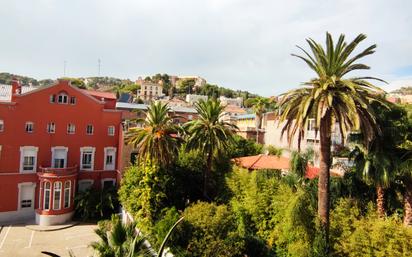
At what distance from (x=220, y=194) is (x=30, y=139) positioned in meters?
20.5

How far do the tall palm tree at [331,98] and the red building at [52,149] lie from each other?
24.6 metres

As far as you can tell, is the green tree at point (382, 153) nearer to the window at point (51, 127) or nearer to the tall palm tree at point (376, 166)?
the tall palm tree at point (376, 166)

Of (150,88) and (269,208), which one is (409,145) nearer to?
(269,208)

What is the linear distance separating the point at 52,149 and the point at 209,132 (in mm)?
18640

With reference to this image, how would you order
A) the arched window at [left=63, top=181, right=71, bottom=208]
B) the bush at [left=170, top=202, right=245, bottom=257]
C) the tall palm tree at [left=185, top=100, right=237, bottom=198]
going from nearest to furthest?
the bush at [left=170, top=202, right=245, bottom=257]
the tall palm tree at [left=185, top=100, right=237, bottom=198]
the arched window at [left=63, top=181, right=71, bottom=208]

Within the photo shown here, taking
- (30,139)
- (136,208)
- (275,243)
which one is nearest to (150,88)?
(30,139)

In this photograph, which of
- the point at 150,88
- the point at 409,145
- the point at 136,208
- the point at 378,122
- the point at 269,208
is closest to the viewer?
the point at 409,145

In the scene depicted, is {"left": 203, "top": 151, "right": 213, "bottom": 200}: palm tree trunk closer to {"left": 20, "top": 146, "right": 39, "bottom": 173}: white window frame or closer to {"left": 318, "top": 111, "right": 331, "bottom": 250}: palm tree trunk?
{"left": 318, "top": 111, "right": 331, "bottom": 250}: palm tree trunk

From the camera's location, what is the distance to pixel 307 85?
14828 mm

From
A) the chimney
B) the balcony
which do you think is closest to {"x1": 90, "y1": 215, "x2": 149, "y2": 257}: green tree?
the balcony

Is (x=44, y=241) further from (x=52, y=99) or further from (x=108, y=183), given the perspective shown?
(x=52, y=99)

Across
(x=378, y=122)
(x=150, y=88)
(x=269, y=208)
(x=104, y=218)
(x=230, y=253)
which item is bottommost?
(x=104, y=218)

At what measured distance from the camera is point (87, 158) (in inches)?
1323

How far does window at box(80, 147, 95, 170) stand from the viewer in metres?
33.3
